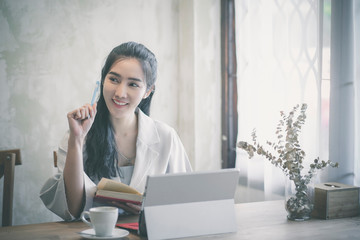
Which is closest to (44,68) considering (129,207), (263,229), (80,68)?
(80,68)

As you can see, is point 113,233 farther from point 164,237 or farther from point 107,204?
point 107,204

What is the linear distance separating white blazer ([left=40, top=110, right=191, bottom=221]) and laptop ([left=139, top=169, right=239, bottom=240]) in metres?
0.44

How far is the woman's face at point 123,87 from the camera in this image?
1717 millimetres

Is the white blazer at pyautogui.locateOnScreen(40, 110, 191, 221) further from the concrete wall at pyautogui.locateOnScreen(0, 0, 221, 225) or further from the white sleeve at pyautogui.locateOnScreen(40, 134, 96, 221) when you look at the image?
the concrete wall at pyautogui.locateOnScreen(0, 0, 221, 225)

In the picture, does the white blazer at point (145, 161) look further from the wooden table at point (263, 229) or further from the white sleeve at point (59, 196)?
the wooden table at point (263, 229)

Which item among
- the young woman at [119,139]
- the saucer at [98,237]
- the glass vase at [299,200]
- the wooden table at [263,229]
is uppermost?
the young woman at [119,139]

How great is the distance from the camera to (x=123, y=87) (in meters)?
1.72

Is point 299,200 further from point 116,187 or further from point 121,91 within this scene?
point 121,91

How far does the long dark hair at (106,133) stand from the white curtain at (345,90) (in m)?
0.85

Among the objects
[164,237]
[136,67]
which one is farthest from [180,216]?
[136,67]

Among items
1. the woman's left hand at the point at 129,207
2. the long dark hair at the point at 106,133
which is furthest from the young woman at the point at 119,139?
the woman's left hand at the point at 129,207

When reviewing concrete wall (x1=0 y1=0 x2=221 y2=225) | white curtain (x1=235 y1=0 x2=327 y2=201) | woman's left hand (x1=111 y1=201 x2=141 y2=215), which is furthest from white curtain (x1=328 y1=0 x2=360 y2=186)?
concrete wall (x1=0 y1=0 x2=221 y2=225)

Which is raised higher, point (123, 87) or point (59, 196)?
point (123, 87)

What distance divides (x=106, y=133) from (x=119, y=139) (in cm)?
7
